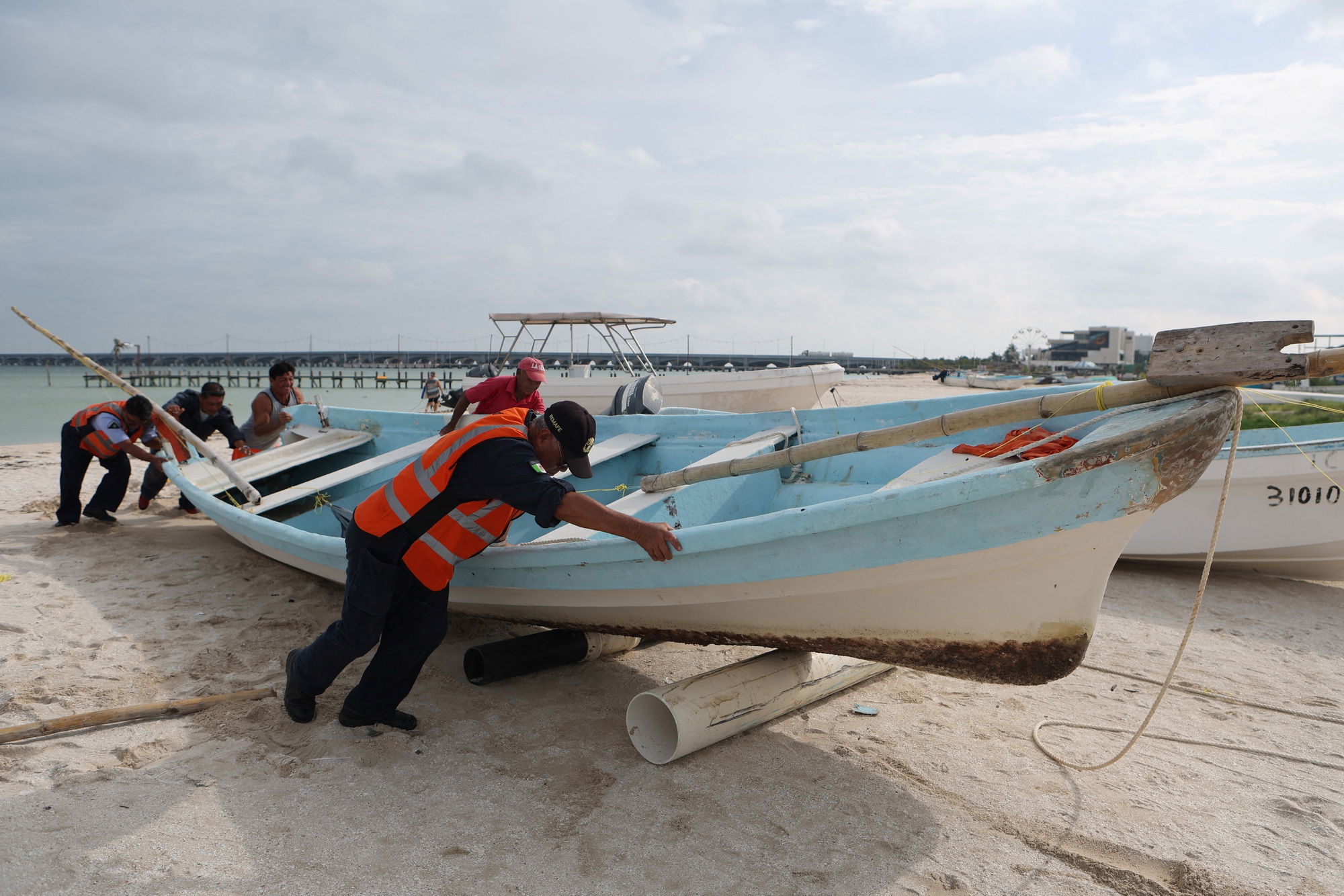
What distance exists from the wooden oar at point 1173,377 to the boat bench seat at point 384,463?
194 centimetres

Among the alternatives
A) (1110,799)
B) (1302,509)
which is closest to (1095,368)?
(1302,509)

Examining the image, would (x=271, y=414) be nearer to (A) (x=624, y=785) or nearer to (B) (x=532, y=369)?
(B) (x=532, y=369)

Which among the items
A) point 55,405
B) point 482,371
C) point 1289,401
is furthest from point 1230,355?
point 55,405

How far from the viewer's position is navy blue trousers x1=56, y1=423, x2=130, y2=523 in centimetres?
676

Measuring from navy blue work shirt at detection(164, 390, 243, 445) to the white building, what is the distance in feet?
285

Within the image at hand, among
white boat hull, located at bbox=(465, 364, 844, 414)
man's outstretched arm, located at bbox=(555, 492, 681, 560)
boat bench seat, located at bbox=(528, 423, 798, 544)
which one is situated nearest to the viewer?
man's outstretched arm, located at bbox=(555, 492, 681, 560)

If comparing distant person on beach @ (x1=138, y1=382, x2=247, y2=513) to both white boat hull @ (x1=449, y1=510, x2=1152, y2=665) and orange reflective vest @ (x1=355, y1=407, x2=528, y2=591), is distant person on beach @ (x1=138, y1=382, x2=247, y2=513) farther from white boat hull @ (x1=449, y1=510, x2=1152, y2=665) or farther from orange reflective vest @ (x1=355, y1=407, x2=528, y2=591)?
white boat hull @ (x1=449, y1=510, x2=1152, y2=665)

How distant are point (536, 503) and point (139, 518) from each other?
6.73 meters

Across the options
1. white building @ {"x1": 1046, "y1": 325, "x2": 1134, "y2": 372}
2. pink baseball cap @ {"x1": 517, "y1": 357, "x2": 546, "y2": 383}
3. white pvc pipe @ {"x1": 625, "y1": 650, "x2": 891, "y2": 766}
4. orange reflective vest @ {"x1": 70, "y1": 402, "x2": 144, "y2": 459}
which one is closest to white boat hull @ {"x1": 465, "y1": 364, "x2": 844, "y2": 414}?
orange reflective vest @ {"x1": 70, "y1": 402, "x2": 144, "y2": 459}

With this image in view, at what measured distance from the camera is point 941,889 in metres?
2.44

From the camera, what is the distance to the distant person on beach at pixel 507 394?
5.46m

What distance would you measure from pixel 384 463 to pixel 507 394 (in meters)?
1.04

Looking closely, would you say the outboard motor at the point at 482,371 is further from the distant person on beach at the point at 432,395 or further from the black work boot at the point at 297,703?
the black work boot at the point at 297,703

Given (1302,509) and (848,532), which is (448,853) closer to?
(848,532)
